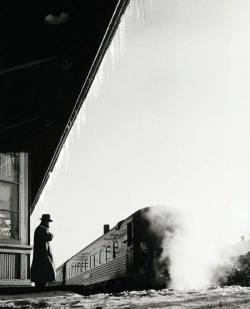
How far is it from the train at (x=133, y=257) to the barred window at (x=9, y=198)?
14.9 ft

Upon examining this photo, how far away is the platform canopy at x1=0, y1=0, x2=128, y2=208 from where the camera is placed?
14.7ft

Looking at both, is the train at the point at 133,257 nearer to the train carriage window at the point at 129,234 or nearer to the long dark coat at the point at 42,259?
the train carriage window at the point at 129,234

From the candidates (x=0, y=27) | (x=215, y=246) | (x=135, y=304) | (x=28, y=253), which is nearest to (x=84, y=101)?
(x=0, y=27)

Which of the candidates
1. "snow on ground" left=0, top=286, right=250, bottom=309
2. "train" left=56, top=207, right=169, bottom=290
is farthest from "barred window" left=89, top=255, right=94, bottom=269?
"snow on ground" left=0, top=286, right=250, bottom=309

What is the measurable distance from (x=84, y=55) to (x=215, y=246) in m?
10.6

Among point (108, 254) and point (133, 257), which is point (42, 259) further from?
point (108, 254)

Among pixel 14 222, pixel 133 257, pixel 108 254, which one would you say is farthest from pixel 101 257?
pixel 14 222

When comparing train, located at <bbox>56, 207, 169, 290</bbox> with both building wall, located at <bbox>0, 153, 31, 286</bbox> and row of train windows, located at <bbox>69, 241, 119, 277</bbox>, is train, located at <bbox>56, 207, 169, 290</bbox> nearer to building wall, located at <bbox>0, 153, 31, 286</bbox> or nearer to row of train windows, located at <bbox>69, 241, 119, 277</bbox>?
row of train windows, located at <bbox>69, 241, 119, 277</bbox>

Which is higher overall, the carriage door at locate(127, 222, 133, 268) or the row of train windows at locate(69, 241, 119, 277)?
the carriage door at locate(127, 222, 133, 268)

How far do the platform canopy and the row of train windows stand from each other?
6.05 metres

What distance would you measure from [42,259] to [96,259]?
23.3 ft

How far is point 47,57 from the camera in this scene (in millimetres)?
5570

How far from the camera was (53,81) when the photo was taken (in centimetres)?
620

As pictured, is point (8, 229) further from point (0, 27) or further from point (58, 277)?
point (58, 277)
